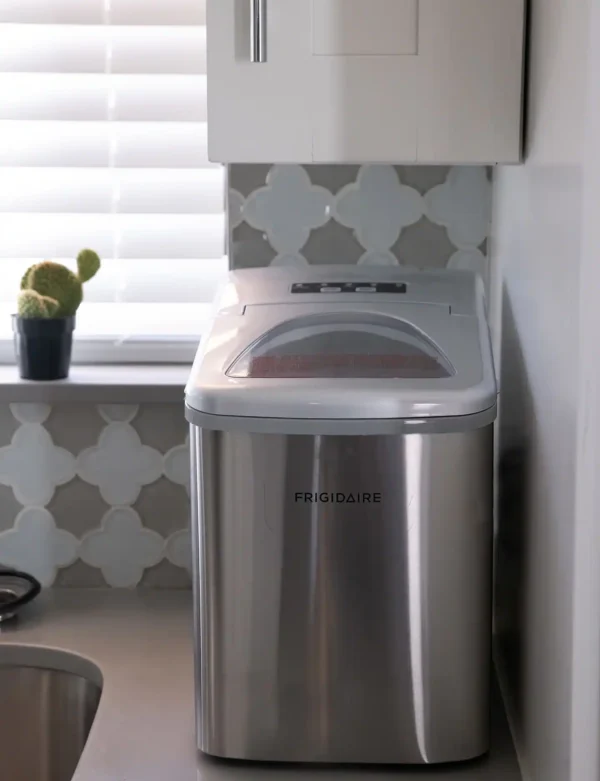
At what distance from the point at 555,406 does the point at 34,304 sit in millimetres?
789

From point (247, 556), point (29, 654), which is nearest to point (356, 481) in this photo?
point (247, 556)

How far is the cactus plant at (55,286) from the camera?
4.81 ft

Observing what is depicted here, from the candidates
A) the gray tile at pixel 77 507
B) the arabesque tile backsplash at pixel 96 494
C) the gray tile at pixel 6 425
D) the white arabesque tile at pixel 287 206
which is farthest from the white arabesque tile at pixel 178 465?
the white arabesque tile at pixel 287 206

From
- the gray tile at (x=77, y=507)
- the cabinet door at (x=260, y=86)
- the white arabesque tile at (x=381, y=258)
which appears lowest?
the gray tile at (x=77, y=507)

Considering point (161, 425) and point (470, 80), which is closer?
point (470, 80)

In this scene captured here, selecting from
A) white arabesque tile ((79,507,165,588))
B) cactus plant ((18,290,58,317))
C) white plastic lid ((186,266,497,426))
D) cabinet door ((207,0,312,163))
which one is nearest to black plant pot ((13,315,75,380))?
cactus plant ((18,290,58,317))

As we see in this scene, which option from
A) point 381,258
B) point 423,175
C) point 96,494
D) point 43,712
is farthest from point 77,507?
point 423,175

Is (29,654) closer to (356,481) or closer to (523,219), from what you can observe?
(356,481)

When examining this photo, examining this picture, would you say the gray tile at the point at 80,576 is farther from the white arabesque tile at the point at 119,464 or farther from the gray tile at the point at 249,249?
the gray tile at the point at 249,249

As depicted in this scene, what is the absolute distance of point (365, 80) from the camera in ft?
3.69

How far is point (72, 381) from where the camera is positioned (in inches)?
59.3

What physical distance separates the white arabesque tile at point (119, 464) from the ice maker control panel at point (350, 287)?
425mm

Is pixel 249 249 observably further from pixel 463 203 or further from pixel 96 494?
pixel 96 494

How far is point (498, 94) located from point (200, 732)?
0.71 meters
